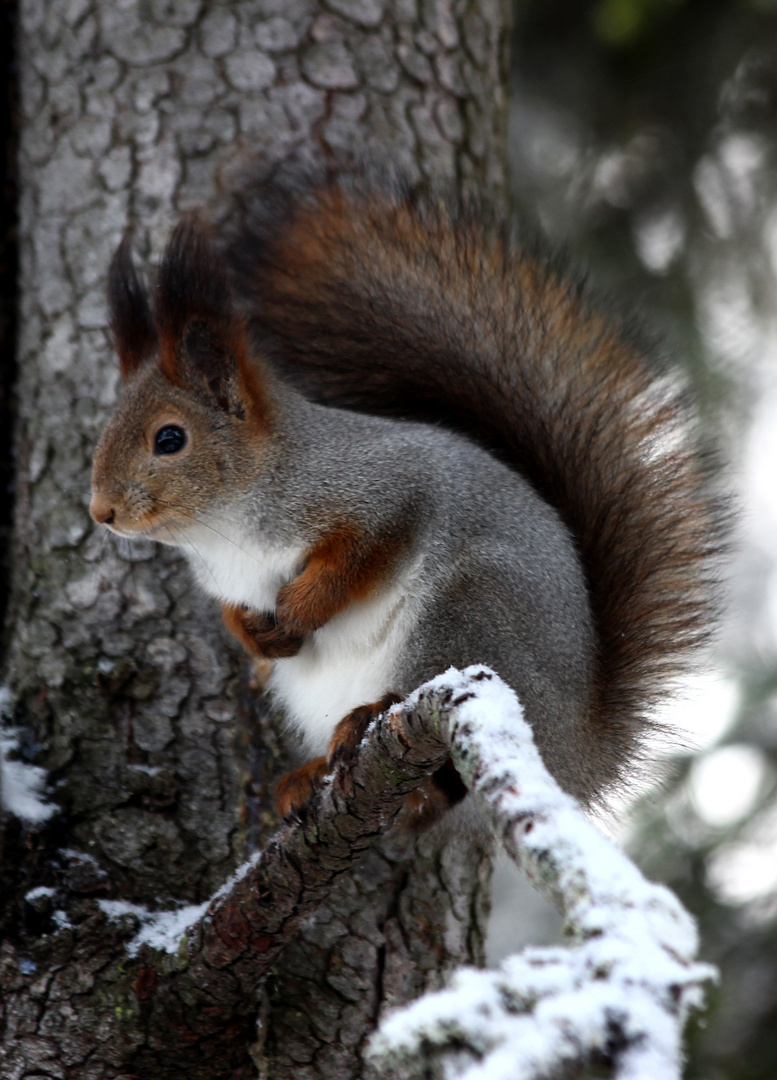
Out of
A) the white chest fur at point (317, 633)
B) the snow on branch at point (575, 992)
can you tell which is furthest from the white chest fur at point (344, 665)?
the snow on branch at point (575, 992)

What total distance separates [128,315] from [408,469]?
1.41 feet

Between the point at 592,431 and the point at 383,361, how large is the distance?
1.02ft

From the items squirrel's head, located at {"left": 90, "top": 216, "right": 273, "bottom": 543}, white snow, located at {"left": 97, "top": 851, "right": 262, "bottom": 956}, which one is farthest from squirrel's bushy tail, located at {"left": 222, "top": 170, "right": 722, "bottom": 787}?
white snow, located at {"left": 97, "top": 851, "right": 262, "bottom": 956}

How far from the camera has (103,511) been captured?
1.30 meters

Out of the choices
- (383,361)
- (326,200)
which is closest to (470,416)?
(383,361)

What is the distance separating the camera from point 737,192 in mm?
2289

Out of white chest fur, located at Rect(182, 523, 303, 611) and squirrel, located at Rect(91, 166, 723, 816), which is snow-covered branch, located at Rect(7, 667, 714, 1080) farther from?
white chest fur, located at Rect(182, 523, 303, 611)

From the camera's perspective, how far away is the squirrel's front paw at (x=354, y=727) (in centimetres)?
117

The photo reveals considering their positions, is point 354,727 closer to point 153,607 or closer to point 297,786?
point 297,786

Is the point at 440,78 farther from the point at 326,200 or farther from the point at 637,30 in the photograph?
the point at 637,30

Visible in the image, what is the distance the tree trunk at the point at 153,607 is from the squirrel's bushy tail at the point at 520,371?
191 millimetres

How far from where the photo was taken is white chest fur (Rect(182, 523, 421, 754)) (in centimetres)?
129

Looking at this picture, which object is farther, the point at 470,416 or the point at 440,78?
the point at 440,78

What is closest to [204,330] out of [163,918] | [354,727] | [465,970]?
[354,727]
